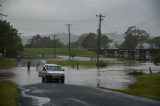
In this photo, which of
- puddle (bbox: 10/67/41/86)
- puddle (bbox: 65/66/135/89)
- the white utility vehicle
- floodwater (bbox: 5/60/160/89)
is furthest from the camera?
the white utility vehicle

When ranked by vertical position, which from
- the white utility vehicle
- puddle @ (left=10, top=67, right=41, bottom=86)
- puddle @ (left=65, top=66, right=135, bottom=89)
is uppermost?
the white utility vehicle

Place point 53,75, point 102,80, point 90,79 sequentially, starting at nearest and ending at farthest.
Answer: point 53,75 < point 102,80 < point 90,79

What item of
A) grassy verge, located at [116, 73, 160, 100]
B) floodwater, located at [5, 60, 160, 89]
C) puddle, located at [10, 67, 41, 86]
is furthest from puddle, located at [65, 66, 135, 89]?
puddle, located at [10, 67, 41, 86]

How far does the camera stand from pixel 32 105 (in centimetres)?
1766

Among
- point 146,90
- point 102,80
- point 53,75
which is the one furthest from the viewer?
point 102,80

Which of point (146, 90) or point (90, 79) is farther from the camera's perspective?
point (90, 79)

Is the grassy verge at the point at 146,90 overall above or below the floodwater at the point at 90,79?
above

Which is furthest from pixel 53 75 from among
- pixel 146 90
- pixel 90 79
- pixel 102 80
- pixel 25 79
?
pixel 146 90

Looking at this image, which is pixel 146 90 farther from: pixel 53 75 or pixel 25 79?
pixel 25 79

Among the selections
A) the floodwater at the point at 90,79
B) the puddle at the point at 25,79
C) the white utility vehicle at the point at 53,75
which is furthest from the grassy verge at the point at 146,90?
the puddle at the point at 25,79

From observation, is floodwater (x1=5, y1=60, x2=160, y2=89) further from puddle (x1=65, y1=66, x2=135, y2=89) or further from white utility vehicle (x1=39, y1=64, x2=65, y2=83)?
white utility vehicle (x1=39, y1=64, x2=65, y2=83)

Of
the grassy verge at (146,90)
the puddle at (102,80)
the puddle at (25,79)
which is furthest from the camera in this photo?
the puddle at (25,79)

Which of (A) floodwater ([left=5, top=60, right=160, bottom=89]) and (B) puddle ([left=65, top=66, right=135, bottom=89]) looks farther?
(A) floodwater ([left=5, top=60, right=160, bottom=89])

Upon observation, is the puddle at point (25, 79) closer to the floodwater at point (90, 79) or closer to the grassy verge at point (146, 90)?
the floodwater at point (90, 79)
